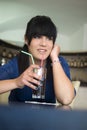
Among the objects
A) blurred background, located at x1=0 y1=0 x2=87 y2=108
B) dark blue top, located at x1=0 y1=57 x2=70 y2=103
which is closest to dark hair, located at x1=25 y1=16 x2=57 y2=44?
dark blue top, located at x1=0 y1=57 x2=70 y2=103

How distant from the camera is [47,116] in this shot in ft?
1.39

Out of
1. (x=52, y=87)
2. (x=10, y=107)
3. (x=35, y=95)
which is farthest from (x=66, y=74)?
(x=10, y=107)

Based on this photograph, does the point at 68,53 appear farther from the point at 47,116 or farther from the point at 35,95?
the point at 47,116

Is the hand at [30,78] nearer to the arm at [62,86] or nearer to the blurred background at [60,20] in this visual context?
the arm at [62,86]

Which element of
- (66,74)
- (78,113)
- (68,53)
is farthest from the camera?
(68,53)

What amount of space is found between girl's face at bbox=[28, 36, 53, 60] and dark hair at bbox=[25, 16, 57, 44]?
0.02 meters

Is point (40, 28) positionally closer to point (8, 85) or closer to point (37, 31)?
point (37, 31)

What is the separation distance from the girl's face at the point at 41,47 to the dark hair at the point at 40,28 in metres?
0.02

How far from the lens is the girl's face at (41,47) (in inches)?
40.7

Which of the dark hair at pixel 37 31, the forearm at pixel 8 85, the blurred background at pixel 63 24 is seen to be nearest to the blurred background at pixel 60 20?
the blurred background at pixel 63 24

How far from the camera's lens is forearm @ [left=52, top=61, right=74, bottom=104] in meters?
0.98

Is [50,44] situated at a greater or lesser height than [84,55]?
greater

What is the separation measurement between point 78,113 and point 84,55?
9.00 feet

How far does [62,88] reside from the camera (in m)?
0.98
